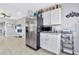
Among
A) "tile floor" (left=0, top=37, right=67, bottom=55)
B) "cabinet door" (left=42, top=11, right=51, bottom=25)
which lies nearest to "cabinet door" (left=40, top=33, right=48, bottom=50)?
"tile floor" (left=0, top=37, right=67, bottom=55)

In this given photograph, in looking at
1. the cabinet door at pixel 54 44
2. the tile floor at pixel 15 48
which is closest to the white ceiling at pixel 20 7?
the tile floor at pixel 15 48

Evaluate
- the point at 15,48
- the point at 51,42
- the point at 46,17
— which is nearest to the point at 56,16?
the point at 46,17

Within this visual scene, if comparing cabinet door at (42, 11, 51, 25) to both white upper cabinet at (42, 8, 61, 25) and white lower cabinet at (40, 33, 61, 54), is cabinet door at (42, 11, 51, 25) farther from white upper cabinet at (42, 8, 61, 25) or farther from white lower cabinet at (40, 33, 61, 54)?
white lower cabinet at (40, 33, 61, 54)

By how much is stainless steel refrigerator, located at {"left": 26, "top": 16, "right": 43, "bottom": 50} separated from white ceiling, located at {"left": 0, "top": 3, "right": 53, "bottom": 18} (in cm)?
24

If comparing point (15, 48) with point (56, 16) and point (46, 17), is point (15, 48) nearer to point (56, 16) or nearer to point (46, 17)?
point (46, 17)

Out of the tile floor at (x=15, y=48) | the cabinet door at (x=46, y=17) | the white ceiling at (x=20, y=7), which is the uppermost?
the white ceiling at (x=20, y=7)

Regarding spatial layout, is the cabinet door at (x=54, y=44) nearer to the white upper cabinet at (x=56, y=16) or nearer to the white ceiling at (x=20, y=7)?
the white upper cabinet at (x=56, y=16)

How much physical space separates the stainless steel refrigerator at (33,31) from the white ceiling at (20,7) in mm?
239

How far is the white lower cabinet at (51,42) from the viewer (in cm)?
265

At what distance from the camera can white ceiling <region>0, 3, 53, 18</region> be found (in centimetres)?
264

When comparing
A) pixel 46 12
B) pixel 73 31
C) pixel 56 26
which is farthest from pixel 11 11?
pixel 73 31

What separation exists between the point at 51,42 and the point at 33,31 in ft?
1.82

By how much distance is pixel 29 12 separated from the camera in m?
2.74

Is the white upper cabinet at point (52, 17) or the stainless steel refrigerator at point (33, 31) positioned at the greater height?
the white upper cabinet at point (52, 17)
